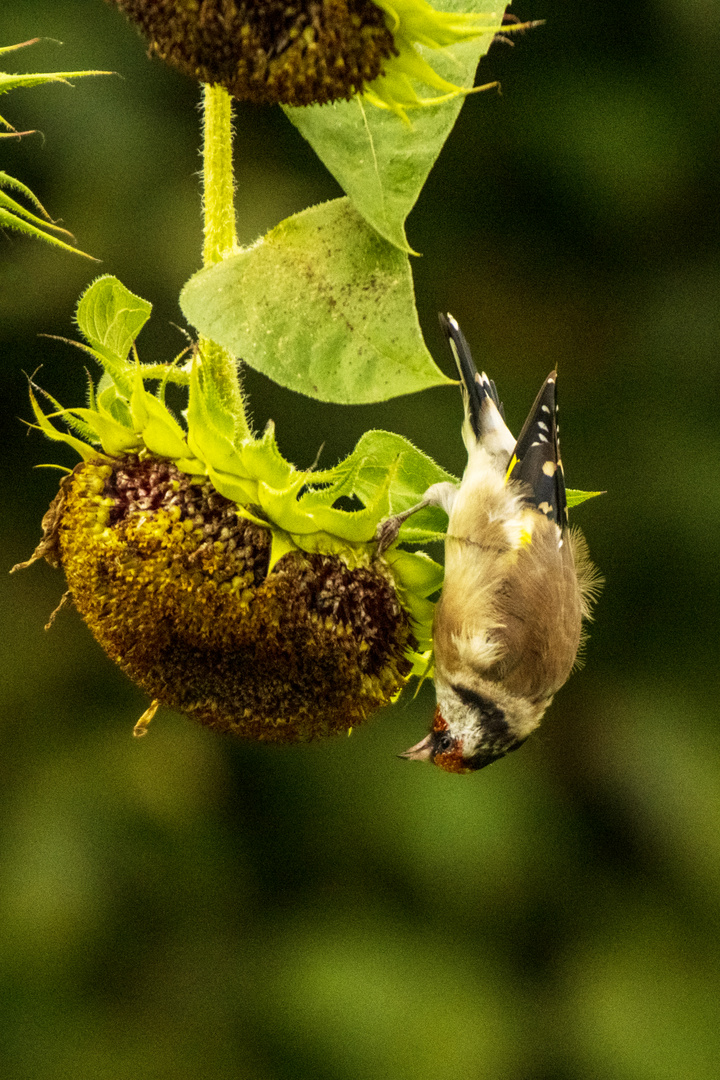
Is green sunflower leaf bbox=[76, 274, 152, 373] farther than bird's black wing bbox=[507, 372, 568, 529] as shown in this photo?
No

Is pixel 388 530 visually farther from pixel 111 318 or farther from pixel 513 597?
pixel 513 597

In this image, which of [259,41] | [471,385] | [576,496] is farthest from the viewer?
[471,385]

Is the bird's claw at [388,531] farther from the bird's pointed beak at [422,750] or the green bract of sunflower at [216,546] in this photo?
the bird's pointed beak at [422,750]

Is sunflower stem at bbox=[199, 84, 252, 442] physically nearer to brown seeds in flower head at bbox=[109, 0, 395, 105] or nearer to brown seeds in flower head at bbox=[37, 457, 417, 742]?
brown seeds in flower head at bbox=[109, 0, 395, 105]

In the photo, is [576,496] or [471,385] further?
[471,385]

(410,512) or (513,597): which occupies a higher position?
(410,512)

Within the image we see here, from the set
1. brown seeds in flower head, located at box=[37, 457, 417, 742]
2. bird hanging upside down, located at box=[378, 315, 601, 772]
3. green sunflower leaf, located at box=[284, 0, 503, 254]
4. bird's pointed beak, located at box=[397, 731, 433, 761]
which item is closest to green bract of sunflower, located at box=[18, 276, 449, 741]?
brown seeds in flower head, located at box=[37, 457, 417, 742]

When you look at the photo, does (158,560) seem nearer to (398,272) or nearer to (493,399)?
(398,272)

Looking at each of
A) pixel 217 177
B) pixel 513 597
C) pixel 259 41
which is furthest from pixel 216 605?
pixel 513 597
